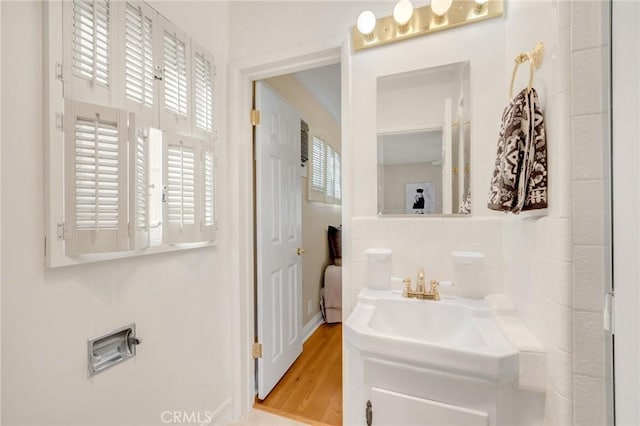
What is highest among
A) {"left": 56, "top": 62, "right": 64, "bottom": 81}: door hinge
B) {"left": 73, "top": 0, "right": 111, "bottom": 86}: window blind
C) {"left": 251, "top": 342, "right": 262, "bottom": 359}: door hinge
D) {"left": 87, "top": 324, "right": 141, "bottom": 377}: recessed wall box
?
{"left": 73, "top": 0, "right": 111, "bottom": 86}: window blind

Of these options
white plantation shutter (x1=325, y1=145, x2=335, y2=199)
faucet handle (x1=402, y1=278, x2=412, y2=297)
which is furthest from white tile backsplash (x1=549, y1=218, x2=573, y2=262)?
white plantation shutter (x1=325, y1=145, x2=335, y2=199)

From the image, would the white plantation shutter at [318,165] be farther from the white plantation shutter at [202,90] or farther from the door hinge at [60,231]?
the door hinge at [60,231]

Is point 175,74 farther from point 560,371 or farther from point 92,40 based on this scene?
point 560,371

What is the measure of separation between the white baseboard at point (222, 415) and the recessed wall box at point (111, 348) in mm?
728

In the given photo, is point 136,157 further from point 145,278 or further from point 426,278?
point 426,278

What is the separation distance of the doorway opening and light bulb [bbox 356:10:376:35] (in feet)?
2.44

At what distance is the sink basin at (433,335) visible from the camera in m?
0.77

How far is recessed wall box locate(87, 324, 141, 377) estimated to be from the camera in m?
1.00

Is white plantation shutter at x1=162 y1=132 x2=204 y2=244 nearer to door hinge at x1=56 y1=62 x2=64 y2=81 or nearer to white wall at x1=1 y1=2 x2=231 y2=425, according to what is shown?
white wall at x1=1 y1=2 x2=231 y2=425

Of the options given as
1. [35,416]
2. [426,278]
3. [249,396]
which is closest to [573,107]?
[426,278]

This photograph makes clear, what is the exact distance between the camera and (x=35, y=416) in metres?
0.84

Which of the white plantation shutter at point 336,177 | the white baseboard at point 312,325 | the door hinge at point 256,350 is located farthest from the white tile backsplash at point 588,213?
the white plantation shutter at point 336,177

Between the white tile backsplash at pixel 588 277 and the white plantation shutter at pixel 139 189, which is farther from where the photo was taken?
the white plantation shutter at pixel 139 189

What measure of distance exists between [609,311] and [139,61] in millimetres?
1713
